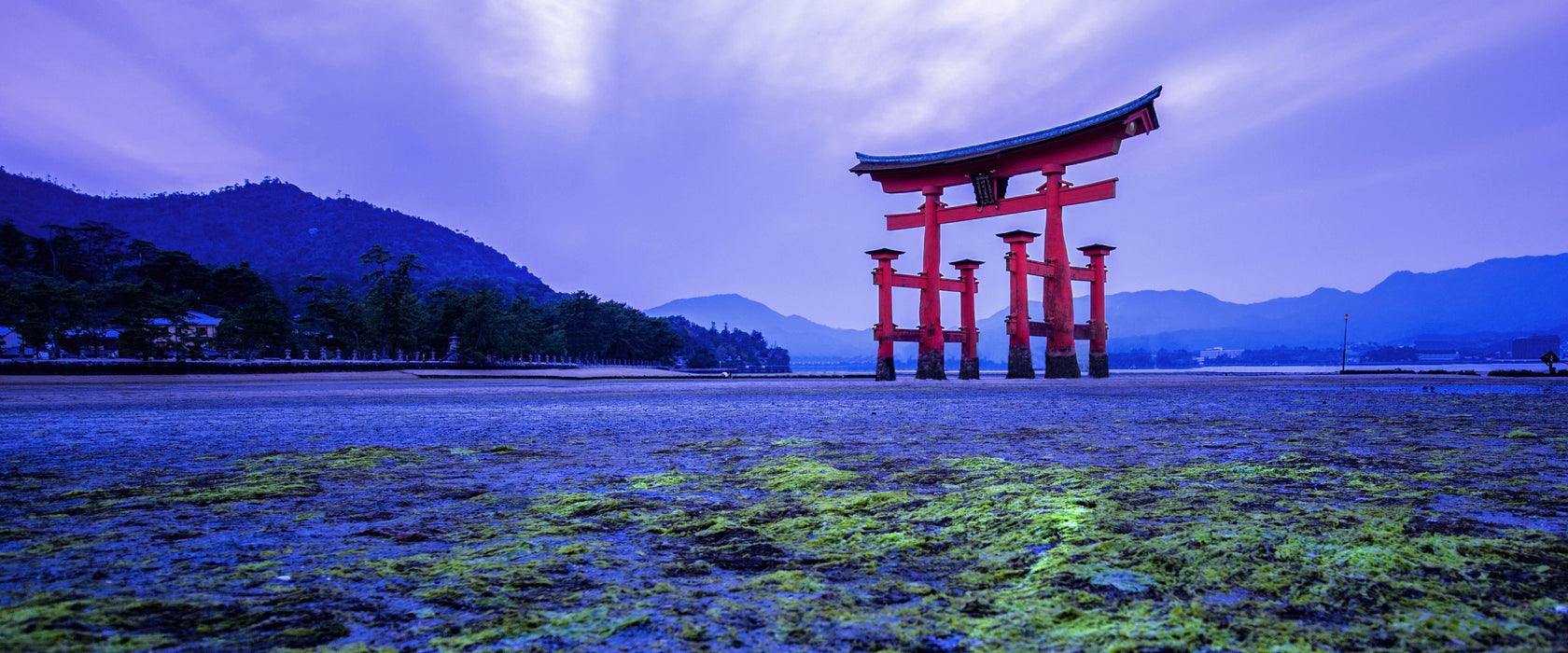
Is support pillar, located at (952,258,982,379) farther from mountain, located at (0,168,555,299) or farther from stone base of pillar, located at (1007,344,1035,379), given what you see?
mountain, located at (0,168,555,299)

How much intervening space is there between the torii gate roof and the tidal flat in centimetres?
1930

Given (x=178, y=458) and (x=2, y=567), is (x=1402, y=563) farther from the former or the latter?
(x=178, y=458)

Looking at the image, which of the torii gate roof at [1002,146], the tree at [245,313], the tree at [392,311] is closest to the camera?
the torii gate roof at [1002,146]

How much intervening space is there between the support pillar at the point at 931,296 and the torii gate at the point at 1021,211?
3cm

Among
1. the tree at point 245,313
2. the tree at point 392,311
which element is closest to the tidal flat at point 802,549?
the tree at point 245,313

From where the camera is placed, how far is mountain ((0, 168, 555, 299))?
149 meters

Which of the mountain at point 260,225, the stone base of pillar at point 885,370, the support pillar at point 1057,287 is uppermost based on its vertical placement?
the mountain at point 260,225

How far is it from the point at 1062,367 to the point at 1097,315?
4.33 m

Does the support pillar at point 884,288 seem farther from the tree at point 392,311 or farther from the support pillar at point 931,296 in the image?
the tree at point 392,311

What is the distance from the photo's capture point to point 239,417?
299 inches

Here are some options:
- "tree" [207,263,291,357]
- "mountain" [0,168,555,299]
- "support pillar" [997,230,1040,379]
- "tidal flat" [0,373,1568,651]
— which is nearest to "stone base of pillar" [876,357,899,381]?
"support pillar" [997,230,1040,379]

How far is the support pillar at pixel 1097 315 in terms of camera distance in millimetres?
26172

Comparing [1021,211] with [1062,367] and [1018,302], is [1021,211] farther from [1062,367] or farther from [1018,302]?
[1062,367]

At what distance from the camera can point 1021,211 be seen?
25.4 meters
